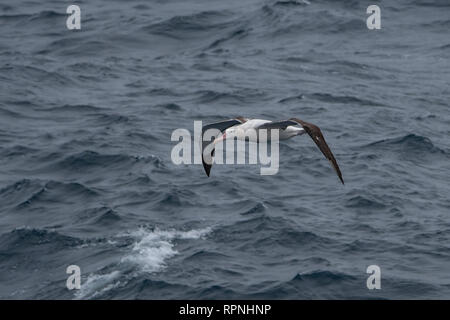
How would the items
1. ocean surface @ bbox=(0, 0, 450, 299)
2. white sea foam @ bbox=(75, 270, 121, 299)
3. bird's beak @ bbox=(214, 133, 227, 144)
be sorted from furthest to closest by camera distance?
1. ocean surface @ bbox=(0, 0, 450, 299)
2. white sea foam @ bbox=(75, 270, 121, 299)
3. bird's beak @ bbox=(214, 133, 227, 144)

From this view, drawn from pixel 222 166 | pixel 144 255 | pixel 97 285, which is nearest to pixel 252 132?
pixel 144 255

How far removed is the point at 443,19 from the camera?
239 feet

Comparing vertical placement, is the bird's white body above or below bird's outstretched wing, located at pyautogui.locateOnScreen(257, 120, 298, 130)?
below

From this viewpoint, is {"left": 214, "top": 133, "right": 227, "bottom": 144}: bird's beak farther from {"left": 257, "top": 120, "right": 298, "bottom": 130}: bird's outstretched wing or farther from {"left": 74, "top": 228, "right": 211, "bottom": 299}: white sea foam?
{"left": 74, "top": 228, "right": 211, "bottom": 299}: white sea foam

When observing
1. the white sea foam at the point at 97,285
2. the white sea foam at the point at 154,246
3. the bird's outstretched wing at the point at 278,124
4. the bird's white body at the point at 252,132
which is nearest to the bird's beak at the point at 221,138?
the bird's white body at the point at 252,132

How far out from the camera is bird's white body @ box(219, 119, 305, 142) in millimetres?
34219

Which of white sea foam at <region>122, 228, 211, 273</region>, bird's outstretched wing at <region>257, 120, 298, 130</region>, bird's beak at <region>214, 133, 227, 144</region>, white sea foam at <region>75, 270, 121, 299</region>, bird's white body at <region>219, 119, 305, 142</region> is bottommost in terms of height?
white sea foam at <region>75, 270, 121, 299</region>

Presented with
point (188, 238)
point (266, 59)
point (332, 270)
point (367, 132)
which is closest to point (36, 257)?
point (188, 238)

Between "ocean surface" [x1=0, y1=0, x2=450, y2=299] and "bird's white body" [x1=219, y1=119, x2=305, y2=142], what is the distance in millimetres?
6410

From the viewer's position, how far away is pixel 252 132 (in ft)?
113

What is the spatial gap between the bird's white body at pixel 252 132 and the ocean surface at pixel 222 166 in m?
6.41

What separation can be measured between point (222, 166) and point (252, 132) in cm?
1605

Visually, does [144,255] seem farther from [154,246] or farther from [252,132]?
[252,132]

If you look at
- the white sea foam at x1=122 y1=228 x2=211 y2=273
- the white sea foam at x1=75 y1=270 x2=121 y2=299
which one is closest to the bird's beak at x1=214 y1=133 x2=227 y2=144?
the white sea foam at x1=122 y1=228 x2=211 y2=273
